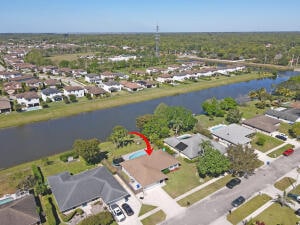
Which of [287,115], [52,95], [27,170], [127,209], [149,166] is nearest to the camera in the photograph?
[127,209]

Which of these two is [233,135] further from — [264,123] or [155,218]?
[155,218]

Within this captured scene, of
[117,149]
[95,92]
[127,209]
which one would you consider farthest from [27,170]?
[95,92]

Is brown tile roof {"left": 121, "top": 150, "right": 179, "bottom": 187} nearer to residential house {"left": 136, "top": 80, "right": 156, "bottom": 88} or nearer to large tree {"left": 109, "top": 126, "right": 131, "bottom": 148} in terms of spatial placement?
large tree {"left": 109, "top": 126, "right": 131, "bottom": 148}

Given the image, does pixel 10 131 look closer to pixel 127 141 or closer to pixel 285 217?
pixel 127 141

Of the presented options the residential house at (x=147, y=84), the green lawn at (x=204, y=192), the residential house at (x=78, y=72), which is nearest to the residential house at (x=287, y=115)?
the green lawn at (x=204, y=192)

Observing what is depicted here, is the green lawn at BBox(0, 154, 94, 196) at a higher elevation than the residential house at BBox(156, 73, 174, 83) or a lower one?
lower

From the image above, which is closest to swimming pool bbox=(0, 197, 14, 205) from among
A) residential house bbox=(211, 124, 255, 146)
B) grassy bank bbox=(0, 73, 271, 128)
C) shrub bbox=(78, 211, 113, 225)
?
shrub bbox=(78, 211, 113, 225)

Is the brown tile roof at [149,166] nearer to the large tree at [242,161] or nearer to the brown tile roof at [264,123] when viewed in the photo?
the large tree at [242,161]
